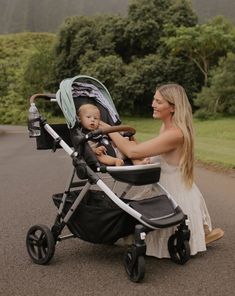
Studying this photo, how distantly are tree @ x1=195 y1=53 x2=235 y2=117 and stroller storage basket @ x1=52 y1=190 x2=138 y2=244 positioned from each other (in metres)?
22.7

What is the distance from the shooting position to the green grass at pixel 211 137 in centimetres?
1263

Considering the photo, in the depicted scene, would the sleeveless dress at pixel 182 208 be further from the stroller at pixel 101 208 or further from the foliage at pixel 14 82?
the foliage at pixel 14 82

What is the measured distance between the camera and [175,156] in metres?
5.00

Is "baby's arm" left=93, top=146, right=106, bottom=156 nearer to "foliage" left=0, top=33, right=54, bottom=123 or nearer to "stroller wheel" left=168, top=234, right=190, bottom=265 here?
"stroller wheel" left=168, top=234, right=190, bottom=265

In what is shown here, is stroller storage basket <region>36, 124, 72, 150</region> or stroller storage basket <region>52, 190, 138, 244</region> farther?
stroller storage basket <region>36, 124, 72, 150</region>

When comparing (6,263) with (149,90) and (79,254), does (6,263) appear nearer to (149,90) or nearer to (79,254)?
(79,254)

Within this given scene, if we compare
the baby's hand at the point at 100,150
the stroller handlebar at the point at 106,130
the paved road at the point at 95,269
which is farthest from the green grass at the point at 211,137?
the stroller handlebar at the point at 106,130

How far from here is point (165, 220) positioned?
446cm

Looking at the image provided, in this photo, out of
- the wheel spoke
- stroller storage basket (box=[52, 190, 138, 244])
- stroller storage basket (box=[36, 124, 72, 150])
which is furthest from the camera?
stroller storage basket (box=[36, 124, 72, 150])

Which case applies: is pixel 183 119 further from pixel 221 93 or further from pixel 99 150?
pixel 221 93

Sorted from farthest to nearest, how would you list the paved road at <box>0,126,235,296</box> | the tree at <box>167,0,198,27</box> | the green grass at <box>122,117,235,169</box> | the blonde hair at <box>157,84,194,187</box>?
the tree at <box>167,0,198,27</box> → the green grass at <box>122,117,235,169</box> → the blonde hair at <box>157,84,194,187</box> → the paved road at <box>0,126,235,296</box>

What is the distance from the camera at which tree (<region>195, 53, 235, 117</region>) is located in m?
26.8

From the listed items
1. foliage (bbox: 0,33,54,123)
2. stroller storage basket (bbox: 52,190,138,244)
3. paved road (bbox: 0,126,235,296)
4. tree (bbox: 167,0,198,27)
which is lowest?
foliage (bbox: 0,33,54,123)

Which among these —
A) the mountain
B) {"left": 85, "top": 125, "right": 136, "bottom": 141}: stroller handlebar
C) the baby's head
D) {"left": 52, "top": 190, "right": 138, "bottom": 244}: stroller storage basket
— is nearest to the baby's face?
the baby's head
